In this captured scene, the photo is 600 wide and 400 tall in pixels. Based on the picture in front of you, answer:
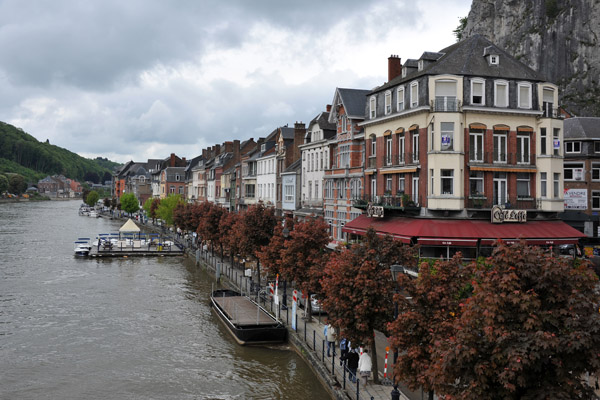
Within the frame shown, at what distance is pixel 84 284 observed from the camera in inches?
1827

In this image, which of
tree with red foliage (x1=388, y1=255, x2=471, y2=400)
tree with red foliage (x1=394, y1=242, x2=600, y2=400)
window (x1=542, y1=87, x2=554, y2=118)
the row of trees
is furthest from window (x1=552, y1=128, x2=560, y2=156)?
tree with red foliage (x1=394, y1=242, x2=600, y2=400)

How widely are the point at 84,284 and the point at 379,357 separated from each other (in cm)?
3167

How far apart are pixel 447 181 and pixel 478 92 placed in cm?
573

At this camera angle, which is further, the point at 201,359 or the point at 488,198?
the point at 488,198

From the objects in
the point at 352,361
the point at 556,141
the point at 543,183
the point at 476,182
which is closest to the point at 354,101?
the point at 476,182

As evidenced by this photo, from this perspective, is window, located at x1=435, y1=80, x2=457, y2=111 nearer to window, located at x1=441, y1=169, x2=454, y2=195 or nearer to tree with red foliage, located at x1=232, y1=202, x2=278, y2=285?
window, located at x1=441, y1=169, x2=454, y2=195

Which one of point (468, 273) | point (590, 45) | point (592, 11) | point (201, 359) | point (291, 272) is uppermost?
point (592, 11)

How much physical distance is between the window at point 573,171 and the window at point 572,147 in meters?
1.40

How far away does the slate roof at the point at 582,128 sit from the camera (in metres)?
51.9

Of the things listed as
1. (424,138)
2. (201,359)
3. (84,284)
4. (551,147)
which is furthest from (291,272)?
(84,284)

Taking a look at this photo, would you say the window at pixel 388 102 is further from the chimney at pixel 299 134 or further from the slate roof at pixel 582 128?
the slate roof at pixel 582 128

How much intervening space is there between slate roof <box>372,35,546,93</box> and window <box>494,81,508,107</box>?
1.52 feet

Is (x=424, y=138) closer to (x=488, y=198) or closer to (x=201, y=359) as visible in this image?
(x=488, y=198)

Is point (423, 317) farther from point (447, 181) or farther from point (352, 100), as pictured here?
point (352, 100)
